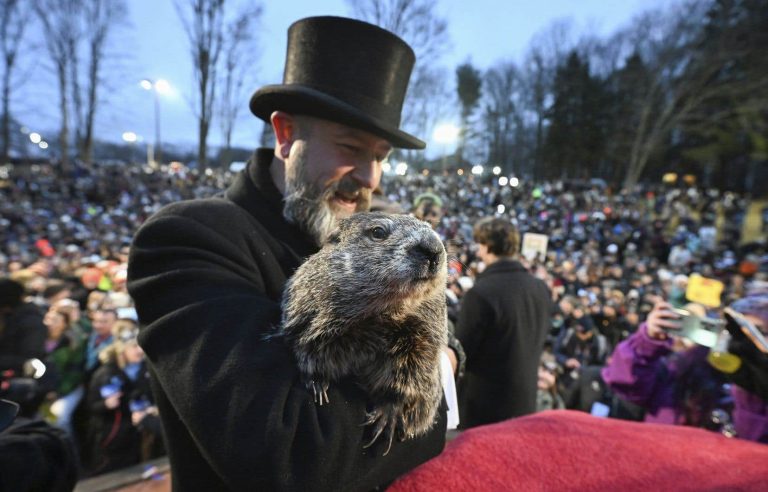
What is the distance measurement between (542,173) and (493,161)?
10971 mm

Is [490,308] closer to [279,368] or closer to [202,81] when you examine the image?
[279,368]

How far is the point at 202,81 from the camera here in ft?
91.7

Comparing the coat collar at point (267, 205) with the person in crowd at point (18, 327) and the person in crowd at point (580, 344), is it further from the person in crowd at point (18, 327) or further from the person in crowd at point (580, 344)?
the person in crowd at point (580, 344)

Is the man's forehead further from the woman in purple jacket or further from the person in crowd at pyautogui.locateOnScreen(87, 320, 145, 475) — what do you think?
the person in crowd at pyautogui.locateOnScreen(87, 320, 145, 475)

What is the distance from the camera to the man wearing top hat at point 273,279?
1058 mm

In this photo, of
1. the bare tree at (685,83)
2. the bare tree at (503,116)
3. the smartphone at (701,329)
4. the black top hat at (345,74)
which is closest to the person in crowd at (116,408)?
the black top hat at (345,74)

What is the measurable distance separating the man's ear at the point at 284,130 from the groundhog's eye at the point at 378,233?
693mm

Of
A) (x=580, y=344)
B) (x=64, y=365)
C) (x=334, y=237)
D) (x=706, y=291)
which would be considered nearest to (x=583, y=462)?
(x=334, y=237)

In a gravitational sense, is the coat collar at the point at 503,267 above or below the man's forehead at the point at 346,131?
below

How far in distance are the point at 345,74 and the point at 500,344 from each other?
8.53ft

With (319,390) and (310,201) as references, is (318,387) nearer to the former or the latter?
(319,390)

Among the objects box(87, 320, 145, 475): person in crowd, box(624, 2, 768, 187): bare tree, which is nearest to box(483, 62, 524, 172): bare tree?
box(624, 2, 768, 187): bare tree

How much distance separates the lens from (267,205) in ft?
5.96

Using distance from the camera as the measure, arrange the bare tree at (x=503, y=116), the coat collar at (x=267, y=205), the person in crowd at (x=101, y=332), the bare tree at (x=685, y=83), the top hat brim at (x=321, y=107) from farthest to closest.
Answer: the bare tree at (x=503, y=116) → the bare tree at (x=685, y=83) → the person in crowd at (x=101, y=332) → the coat collar at (x=267, y=205) → the top hat brim at (x=321, y=107)
